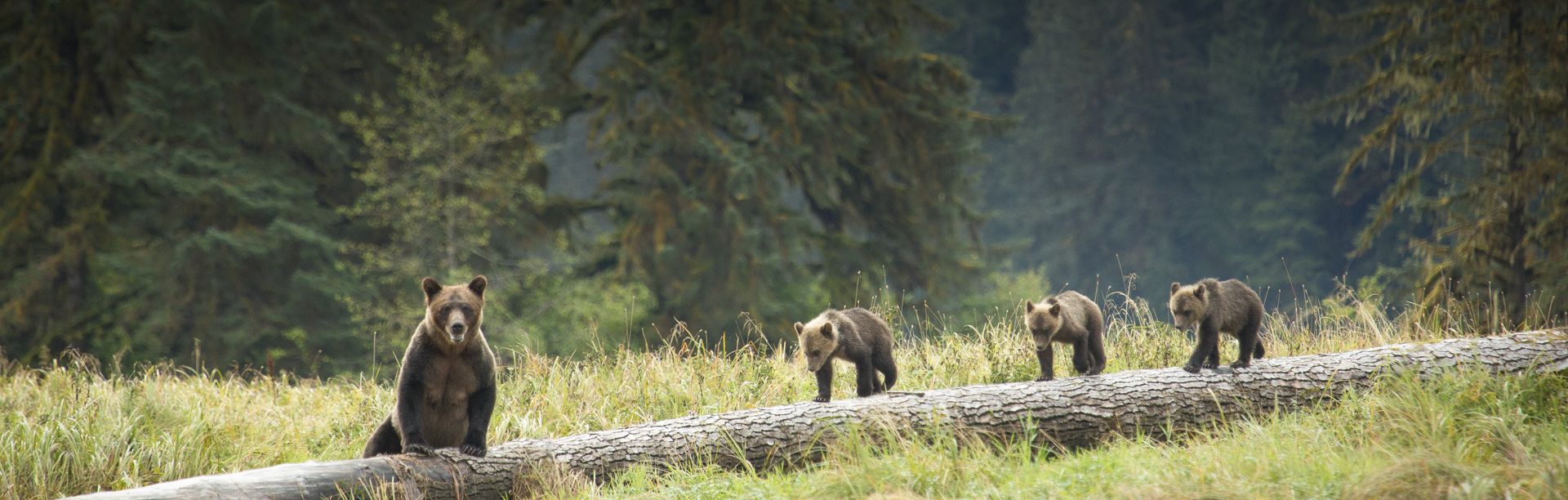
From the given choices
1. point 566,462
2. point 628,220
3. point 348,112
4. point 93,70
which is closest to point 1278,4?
point 628,220

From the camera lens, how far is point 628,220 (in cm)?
2175

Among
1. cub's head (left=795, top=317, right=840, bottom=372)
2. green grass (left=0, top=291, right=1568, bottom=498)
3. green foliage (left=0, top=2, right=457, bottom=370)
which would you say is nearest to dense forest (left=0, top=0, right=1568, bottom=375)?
green foliage (left=0, top=2, right=457, bottom=370)

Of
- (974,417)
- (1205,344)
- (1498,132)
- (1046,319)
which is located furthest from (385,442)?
(1498,132)

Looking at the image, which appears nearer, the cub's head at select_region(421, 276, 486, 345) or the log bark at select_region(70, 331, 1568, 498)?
the cub's head at select_region(421, 276, 486, 345)

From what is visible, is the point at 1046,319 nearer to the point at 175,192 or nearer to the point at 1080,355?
the point at 1080,355

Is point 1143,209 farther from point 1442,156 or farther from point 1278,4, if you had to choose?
point 1442,156

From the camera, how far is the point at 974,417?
684cm

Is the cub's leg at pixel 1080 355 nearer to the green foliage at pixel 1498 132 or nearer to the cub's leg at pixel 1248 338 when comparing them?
the cub's leg at pixel 1248 338

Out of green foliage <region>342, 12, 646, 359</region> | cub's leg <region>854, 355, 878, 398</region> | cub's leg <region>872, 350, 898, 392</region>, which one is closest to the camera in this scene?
cub's leg <region>854, 355, 878, 398</region>

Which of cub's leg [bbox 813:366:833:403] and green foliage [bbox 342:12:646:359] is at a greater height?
green foliage [bbox 342:12:646:359]

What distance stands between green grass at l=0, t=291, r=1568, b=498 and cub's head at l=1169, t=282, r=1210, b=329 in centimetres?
83

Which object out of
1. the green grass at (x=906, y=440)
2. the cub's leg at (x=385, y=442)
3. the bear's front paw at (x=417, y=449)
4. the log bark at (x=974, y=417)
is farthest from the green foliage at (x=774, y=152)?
the bear's front paw at (x=417, y=449)

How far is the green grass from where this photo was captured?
5.42 metres

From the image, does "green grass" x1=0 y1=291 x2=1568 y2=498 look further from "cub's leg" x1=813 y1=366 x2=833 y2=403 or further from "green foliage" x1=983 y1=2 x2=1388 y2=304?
"green foliage" x1=983 y1=2 x2=1388 y2=304
